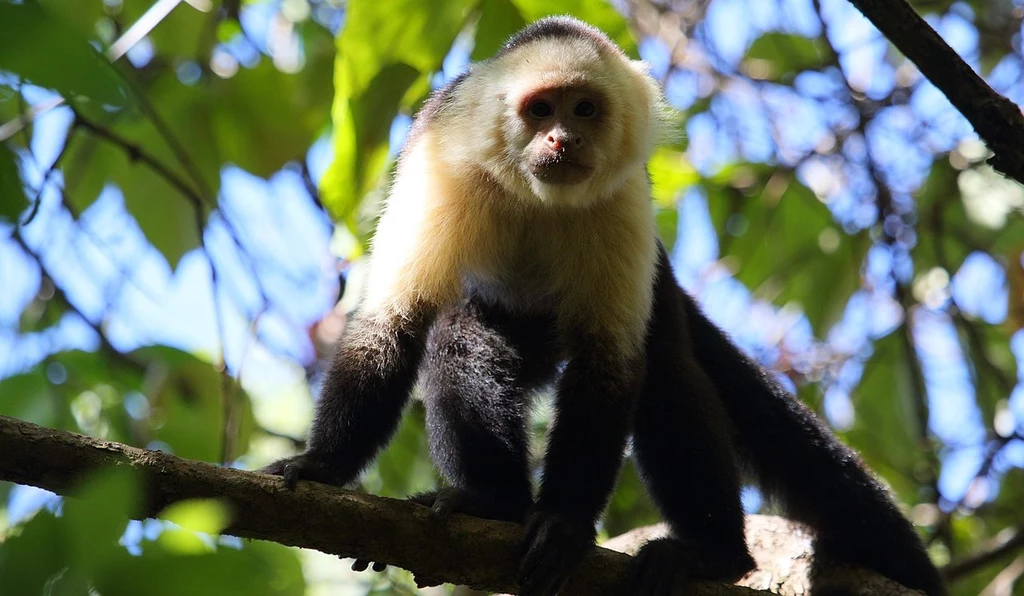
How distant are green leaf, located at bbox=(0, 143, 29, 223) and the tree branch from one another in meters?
2.03

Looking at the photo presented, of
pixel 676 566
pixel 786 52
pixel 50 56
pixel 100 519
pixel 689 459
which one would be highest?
pixel 786 52

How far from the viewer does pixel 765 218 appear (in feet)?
15.1

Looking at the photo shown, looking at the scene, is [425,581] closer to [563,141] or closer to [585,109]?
[563,141]

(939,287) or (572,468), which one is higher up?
(939,287)

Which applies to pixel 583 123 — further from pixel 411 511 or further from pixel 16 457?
pixel 16 457

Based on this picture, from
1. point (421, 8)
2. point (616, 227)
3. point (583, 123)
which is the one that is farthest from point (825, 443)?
point (421, 8)

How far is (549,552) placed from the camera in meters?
2.41

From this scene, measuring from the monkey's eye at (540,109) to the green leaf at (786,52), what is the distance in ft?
6.36

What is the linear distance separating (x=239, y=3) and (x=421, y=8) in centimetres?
150

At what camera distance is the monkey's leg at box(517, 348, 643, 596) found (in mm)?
2426

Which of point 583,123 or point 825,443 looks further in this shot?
point 825,443

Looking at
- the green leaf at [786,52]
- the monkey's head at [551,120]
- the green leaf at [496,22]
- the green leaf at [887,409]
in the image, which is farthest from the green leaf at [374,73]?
the green leaf at [887,409]

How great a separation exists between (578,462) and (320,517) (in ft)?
2.67

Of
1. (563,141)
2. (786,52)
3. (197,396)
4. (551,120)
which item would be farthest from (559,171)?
(786,52)
